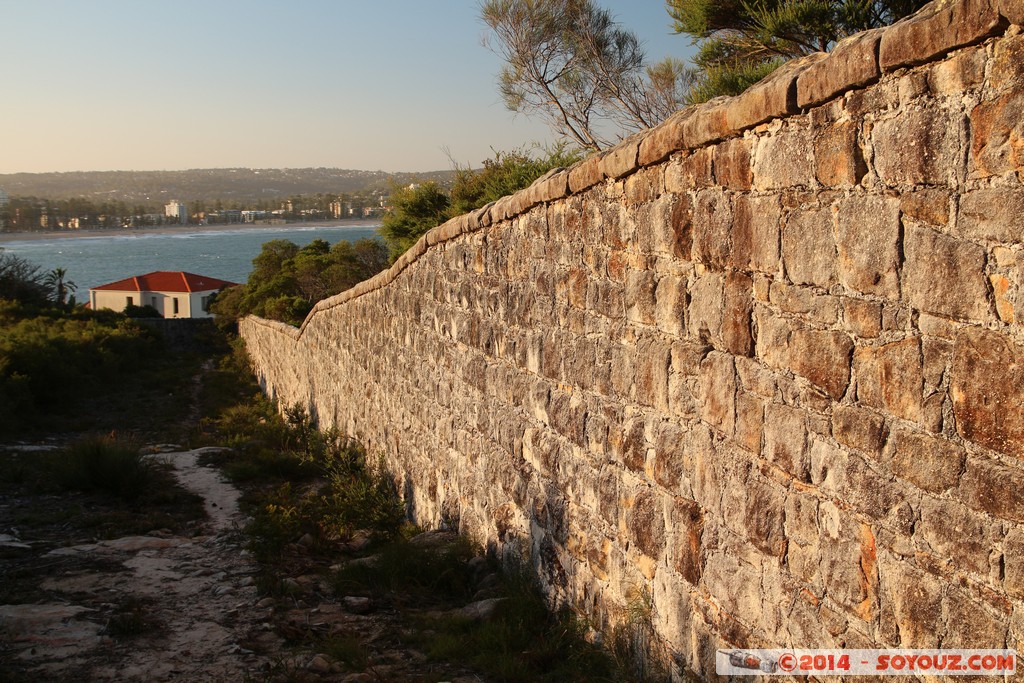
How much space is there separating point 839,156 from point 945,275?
20.3 inches

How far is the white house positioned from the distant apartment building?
4748 inches

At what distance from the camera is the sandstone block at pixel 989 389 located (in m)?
2.00

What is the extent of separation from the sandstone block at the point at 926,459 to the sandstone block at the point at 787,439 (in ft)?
1.19

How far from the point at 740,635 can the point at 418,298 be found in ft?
15.7

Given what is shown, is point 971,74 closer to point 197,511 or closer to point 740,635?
point 740,635

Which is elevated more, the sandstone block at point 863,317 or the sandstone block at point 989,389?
the sandstone block at point 863,317

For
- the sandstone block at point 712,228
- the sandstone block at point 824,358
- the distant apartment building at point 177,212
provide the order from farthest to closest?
the distant apartment building at point 177,212
the sandstone block at point 712,228
the sandstone block at point 824,358

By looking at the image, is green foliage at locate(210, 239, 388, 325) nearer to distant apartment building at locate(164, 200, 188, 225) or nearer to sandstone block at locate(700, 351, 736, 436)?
sandstone block at locate(700, 351, 736, 436)

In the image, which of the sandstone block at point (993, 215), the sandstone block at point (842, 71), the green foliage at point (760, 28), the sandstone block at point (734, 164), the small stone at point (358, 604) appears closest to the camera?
the sandstone block at point (993, 215)


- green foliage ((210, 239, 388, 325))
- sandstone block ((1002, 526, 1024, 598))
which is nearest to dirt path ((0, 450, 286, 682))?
sandstone block ((1002, 526, 1024, 598))

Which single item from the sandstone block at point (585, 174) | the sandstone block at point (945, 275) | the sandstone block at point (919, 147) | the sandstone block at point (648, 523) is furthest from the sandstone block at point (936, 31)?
the sandstone block at point (648, 523)

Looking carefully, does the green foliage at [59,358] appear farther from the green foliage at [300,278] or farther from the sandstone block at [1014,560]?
the sandstone block at [1014,560]

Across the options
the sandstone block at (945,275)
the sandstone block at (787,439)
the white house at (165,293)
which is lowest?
the white house at (165,293)

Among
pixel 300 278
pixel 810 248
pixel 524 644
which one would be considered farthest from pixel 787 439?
pixel 300 278
